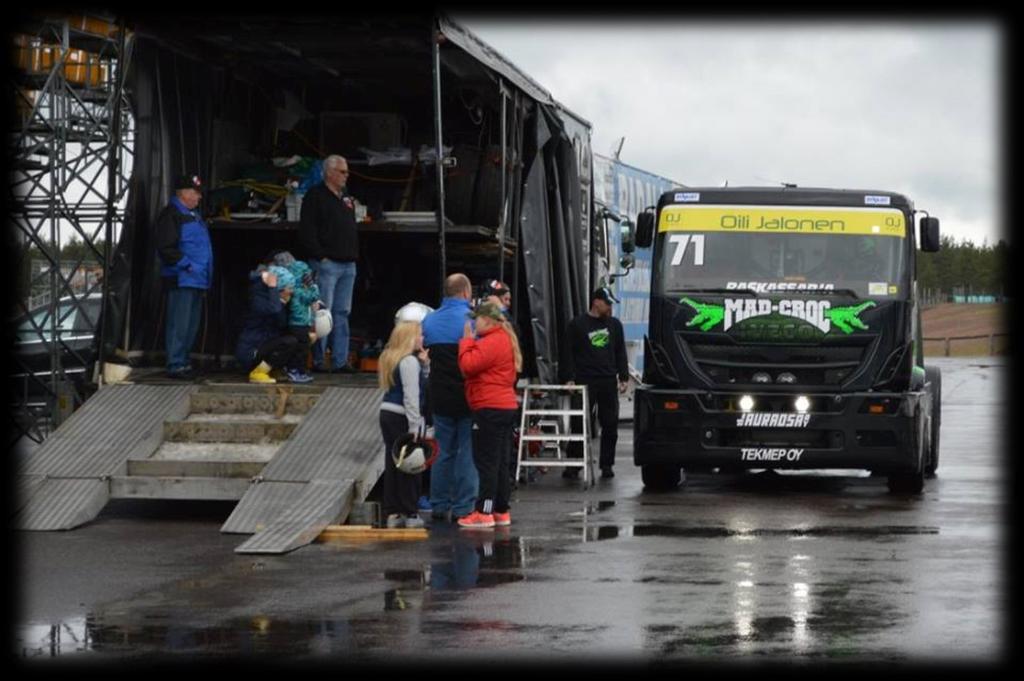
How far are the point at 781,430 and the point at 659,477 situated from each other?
1499 millimetres

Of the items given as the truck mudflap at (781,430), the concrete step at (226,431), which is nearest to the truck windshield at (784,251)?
the truck mudflap at (781,430)

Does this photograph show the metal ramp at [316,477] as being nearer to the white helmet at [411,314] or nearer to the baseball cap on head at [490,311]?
the white helmet at [411,314]

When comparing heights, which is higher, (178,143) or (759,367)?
(178,143)

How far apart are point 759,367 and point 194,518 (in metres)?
5.21

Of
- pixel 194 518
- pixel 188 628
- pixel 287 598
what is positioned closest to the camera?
pixel 188 628

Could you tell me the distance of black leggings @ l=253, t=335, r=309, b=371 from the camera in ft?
54.9

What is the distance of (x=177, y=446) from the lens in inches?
624

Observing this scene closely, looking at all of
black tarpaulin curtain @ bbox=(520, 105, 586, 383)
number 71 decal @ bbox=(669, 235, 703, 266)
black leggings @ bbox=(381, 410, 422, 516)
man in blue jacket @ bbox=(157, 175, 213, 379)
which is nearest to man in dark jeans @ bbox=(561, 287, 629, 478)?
black tarpaulin curtain @ bbox=(520, 105, 586, 383)

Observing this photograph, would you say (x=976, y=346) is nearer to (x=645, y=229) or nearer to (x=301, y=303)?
(x=645, y=229)

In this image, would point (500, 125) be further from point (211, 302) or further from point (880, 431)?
point (880, 431)

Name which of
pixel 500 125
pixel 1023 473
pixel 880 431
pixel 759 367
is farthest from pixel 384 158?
pixel 1023 473

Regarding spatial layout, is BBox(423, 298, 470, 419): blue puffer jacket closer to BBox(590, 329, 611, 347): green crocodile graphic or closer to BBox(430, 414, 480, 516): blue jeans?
BBox(430, 414, 480, 516): blue jeans

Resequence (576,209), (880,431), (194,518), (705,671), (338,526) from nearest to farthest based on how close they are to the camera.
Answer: (705,671) < (338,526) < (194,518) < (880,431) < (576,209)

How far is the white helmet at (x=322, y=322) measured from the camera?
1697cm
